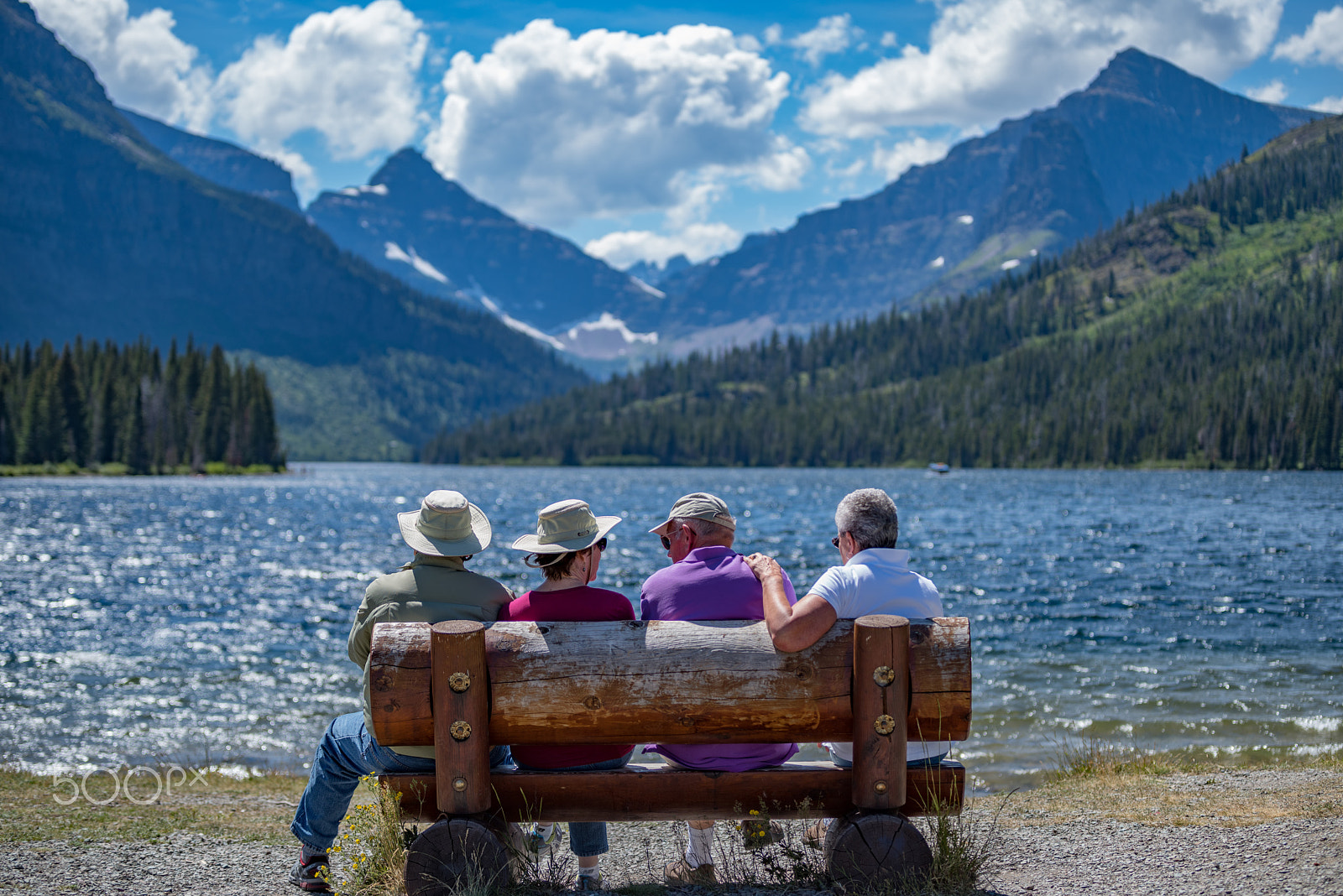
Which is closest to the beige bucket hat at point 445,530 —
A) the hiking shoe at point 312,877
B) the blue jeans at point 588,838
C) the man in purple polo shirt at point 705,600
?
the man in purple polo shirt at point 705,600

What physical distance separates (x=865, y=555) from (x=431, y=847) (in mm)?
3504

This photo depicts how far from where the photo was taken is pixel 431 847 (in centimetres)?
641

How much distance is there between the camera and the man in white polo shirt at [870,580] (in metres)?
6.72

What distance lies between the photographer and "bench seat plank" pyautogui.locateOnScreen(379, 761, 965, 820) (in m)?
6.57

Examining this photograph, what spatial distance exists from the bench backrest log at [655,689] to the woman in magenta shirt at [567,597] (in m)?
0.52

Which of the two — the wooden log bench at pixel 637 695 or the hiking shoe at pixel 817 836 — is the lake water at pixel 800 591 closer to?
the hiking shoe at pixel 817 836

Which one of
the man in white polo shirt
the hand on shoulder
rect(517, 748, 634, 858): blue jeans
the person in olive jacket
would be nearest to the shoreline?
the person in olive jacket

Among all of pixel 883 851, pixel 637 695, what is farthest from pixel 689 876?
pixel 637 695

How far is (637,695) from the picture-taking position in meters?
6.27

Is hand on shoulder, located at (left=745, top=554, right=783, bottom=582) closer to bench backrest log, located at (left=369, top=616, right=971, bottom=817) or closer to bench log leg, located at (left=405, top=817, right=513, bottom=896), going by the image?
bench backrest log, located at (left=369, top=616, right=971, bottom=817)

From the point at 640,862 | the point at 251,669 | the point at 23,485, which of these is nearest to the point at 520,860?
the point at 640,862

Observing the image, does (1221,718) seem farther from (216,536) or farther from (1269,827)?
(216,536)

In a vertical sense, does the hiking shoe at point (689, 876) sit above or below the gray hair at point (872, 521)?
below

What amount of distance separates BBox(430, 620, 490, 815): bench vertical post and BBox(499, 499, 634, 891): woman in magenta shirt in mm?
642
